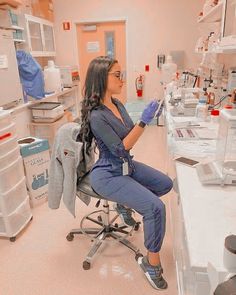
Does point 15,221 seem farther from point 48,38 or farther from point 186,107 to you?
point 48,38

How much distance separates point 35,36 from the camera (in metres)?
3.88

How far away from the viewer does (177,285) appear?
1.55 metres

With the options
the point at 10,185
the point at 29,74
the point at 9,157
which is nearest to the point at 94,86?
the point at 9,157

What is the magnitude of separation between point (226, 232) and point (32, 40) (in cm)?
381

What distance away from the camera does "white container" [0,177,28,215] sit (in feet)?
6.24

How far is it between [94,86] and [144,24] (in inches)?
140

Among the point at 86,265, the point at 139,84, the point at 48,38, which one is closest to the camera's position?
the point at 86,265

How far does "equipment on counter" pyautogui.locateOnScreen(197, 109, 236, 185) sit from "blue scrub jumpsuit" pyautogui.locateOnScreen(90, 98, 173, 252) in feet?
1.14

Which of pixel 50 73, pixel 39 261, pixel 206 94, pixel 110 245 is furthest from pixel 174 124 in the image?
pixel 50 73

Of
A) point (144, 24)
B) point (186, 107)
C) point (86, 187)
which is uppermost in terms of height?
point (144, 24)

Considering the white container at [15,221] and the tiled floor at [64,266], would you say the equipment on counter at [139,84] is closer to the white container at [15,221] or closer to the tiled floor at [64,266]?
the tiled floor at [64,266]

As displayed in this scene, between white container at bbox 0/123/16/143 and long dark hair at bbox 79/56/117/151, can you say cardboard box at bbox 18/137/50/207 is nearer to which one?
white container at bbox 0/123/16/143

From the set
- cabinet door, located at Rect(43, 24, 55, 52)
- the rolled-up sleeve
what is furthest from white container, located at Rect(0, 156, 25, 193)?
cabinet door, located at Rect(43, 24, 55, 52)

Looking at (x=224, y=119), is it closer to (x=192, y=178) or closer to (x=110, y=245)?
(x=192, y=178)
